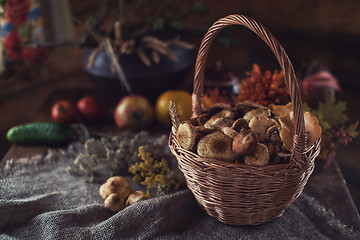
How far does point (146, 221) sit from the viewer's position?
906 millimetres

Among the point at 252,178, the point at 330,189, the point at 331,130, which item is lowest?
the point at 330,189

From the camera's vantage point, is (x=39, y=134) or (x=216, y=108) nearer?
(x=216, y=108)

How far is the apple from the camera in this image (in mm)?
1386

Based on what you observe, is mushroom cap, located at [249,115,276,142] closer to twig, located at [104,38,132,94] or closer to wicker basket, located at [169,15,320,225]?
wicker basket, located at [169,15,320,225]

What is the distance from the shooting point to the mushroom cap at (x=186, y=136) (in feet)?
2.65

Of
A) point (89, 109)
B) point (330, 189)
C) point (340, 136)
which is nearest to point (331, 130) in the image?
point (340, 136)

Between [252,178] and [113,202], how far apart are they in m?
0.39

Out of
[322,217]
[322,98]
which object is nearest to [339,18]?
[322,98]

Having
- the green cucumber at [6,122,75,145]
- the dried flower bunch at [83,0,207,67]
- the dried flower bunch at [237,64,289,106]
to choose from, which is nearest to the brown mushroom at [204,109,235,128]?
the dried flower bunch at [237,64,289,106]

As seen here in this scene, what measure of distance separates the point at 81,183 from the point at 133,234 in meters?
0.31

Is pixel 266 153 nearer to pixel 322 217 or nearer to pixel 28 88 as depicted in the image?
pixel 322 217

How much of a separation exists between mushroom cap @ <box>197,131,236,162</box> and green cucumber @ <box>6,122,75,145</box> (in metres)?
0.71

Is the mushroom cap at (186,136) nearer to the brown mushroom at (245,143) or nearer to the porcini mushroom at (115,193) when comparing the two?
the brown mushroom at (245,143)

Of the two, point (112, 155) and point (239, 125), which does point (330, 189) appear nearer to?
point (239, 125)
